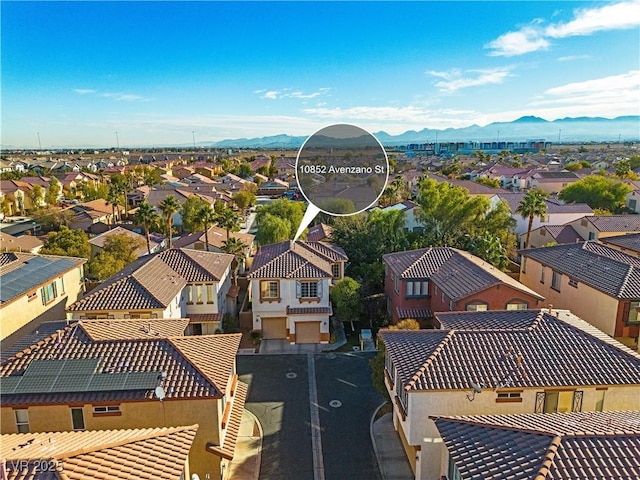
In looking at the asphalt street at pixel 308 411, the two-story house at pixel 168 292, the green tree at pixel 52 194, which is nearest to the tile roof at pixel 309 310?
the asphalt street at pixel 308 411

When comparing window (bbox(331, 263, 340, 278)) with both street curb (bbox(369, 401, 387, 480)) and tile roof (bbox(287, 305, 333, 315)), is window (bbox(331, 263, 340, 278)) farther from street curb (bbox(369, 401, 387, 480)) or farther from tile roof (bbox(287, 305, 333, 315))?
street curb (bbox(369, 401, 387, 480))

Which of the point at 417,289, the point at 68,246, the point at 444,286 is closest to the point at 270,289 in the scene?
the point at 417,289

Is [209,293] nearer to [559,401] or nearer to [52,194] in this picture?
[559,401]

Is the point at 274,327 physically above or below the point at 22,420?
below

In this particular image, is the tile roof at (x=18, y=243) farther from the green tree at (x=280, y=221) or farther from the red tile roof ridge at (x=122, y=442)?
the red tile roof ridge at (x=122, y=442)

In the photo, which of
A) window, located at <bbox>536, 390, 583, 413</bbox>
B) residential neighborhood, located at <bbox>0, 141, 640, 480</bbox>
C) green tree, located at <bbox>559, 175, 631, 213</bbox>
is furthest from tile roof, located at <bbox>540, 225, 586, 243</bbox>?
window, located at <bbox>536, 390, 583, 413</bbox>

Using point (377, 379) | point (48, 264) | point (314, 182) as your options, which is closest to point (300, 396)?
point (377, 379)

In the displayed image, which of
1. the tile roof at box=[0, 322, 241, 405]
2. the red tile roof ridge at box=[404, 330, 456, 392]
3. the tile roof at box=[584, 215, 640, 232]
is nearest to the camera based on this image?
the tile roof at box=[0, 322, 241, 405]
